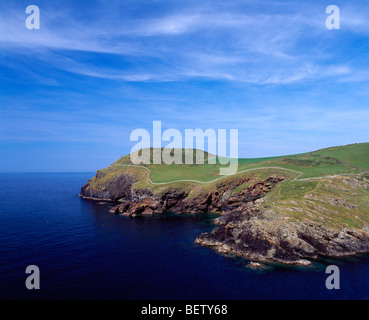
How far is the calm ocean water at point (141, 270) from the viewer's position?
3572cm

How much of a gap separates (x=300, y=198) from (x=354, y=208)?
14.0 m

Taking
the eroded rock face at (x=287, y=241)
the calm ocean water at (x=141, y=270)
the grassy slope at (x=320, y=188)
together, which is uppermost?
the grassy slope at (x=320, y=188)

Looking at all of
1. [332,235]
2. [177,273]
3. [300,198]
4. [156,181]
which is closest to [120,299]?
[177,273]

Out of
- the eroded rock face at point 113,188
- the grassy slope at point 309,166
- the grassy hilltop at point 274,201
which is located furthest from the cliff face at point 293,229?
the eroded rock face at point 113,188

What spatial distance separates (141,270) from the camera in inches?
1724

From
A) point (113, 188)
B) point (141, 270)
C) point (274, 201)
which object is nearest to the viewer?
point (141, 270)

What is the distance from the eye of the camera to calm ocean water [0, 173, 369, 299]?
3572 cm

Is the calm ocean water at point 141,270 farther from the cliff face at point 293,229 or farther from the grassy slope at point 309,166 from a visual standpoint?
the grassy slope at point 309,166

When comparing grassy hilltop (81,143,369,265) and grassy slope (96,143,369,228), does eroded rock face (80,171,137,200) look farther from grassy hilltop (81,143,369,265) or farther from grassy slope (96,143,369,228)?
grassy slope (96,143,369,228)

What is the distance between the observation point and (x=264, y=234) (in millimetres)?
51938
